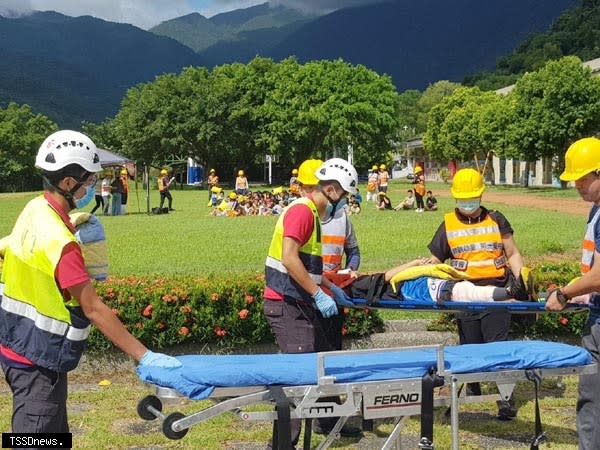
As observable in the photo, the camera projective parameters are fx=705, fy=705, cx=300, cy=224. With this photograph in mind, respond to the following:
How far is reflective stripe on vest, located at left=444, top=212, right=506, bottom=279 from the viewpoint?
5.89 metres

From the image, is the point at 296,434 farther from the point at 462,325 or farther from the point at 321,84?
the point at 321,84

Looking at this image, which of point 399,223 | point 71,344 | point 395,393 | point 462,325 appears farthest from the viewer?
point 399,223

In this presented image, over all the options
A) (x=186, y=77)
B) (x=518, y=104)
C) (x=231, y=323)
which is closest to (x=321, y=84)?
(x=186, y=77)

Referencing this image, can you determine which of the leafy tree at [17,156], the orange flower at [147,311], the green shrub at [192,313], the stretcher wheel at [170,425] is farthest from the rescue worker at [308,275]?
the leafy tree at [17,156]

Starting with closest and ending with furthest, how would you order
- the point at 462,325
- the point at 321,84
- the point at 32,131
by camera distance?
1. the point at 462,325
2. the point at 321,84
3. the point at 32,131

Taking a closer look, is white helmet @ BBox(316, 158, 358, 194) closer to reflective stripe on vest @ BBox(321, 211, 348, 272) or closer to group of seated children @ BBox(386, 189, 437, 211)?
reflective stripe on vest @ BBox(321, 211, 348, 272)

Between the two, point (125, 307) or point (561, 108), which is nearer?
point (125, 307)

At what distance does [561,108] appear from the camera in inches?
1561

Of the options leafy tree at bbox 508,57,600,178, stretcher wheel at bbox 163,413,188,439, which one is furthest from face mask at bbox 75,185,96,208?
leafy tree at bbox 508,57,600,178

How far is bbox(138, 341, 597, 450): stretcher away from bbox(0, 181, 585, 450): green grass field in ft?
4.90

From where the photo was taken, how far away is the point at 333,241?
20.4ft

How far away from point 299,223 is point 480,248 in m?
1.92

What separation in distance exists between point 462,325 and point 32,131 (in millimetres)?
71123

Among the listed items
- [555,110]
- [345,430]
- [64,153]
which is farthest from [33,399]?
[555,110]
